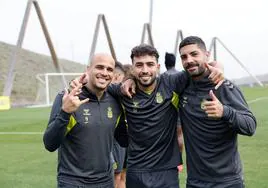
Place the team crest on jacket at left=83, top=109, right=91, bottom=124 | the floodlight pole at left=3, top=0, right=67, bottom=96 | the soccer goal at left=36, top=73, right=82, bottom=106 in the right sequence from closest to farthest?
1. the team crest on jacket at left=83, top=109, right=91, bottom=124
2. the floodlight pole at left=3, top=0, right=67, bottom=96
3. the soccer goal at left=36, top=73, right=82, bottom=106

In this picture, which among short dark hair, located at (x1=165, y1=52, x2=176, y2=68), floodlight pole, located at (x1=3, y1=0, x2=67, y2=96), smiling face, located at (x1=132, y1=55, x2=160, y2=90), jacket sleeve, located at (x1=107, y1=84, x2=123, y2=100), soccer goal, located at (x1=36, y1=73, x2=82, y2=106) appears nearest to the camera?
smiling face, located at (x1=132, y1=55, x2=160, y2=90)

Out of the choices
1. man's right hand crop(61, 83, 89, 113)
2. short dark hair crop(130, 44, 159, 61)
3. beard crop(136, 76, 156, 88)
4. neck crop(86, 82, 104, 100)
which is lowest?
man's right hand crop(61, 83, 89, 113)

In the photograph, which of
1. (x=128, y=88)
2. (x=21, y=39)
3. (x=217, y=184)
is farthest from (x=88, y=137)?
(x=21, y=39)

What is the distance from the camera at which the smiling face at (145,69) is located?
14.6 feet

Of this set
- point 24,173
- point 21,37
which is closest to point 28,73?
point 21,37

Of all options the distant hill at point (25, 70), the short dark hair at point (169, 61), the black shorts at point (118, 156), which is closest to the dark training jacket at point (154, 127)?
the black shorts at point (118, 156)

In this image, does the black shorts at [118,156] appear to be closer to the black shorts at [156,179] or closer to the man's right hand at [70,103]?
the black shorts at [156,179]

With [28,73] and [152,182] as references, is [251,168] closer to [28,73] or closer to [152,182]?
[152,182]

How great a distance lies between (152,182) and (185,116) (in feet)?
2.36

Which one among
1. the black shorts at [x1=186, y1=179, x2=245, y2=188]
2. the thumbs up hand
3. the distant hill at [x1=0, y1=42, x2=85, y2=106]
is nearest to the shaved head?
the thumbs up hand

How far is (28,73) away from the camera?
4912 cm

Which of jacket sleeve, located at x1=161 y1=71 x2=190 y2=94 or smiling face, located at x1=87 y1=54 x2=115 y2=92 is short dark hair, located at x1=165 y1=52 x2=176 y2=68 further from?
smiling face, located at x1=87 y1=54 x2=115 y2=92

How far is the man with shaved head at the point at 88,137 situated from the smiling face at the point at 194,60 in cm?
68

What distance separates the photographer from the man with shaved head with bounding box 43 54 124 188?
4105mm
